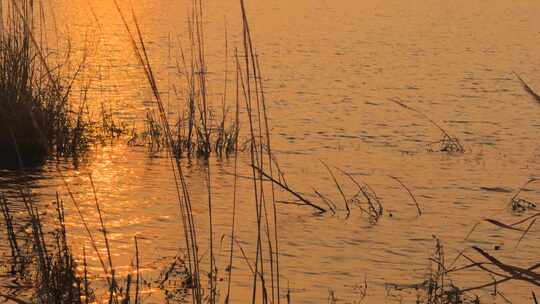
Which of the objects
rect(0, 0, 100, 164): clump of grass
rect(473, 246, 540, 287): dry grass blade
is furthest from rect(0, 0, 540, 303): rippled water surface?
rect(473, 246, 540, 287): dry grass blade

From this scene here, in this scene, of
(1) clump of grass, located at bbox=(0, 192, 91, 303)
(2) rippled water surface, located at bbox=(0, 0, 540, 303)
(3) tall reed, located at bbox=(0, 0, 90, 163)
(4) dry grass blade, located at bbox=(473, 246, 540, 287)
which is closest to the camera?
(4) dry grass blade, located at bbox=(473, 246, 540, 287)

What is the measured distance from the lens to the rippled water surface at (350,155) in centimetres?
813

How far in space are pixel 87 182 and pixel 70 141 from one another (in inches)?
54.9

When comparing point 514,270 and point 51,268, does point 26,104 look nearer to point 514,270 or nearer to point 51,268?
point 51,268

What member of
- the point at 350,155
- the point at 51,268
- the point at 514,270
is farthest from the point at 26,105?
the point at 514,270

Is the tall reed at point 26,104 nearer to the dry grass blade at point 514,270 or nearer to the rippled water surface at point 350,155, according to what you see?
the rippled water surface at point 350,155

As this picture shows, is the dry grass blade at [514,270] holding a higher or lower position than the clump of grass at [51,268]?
higher

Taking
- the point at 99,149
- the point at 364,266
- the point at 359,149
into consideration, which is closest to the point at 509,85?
the point at 359,149

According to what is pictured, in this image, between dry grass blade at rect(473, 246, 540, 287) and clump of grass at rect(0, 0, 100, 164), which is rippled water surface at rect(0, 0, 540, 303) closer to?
clump of grass at rect(0, 0, 100, 164)

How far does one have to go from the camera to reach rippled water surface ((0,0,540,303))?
8.13 m

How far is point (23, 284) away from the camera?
21.5ft

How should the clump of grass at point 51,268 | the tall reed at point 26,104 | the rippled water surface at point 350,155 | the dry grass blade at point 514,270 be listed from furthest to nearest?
the tall reed at point 26,104, the rippled water surface at point 350,155, the clump of grass at point 51,268, the dry grass blade at point 514,270

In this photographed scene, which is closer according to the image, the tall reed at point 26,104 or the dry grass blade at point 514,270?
the dry grass blade at point 514,270

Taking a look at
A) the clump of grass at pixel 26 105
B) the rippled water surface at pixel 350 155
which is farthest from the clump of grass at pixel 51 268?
the clump of grass at pixel 26 105
